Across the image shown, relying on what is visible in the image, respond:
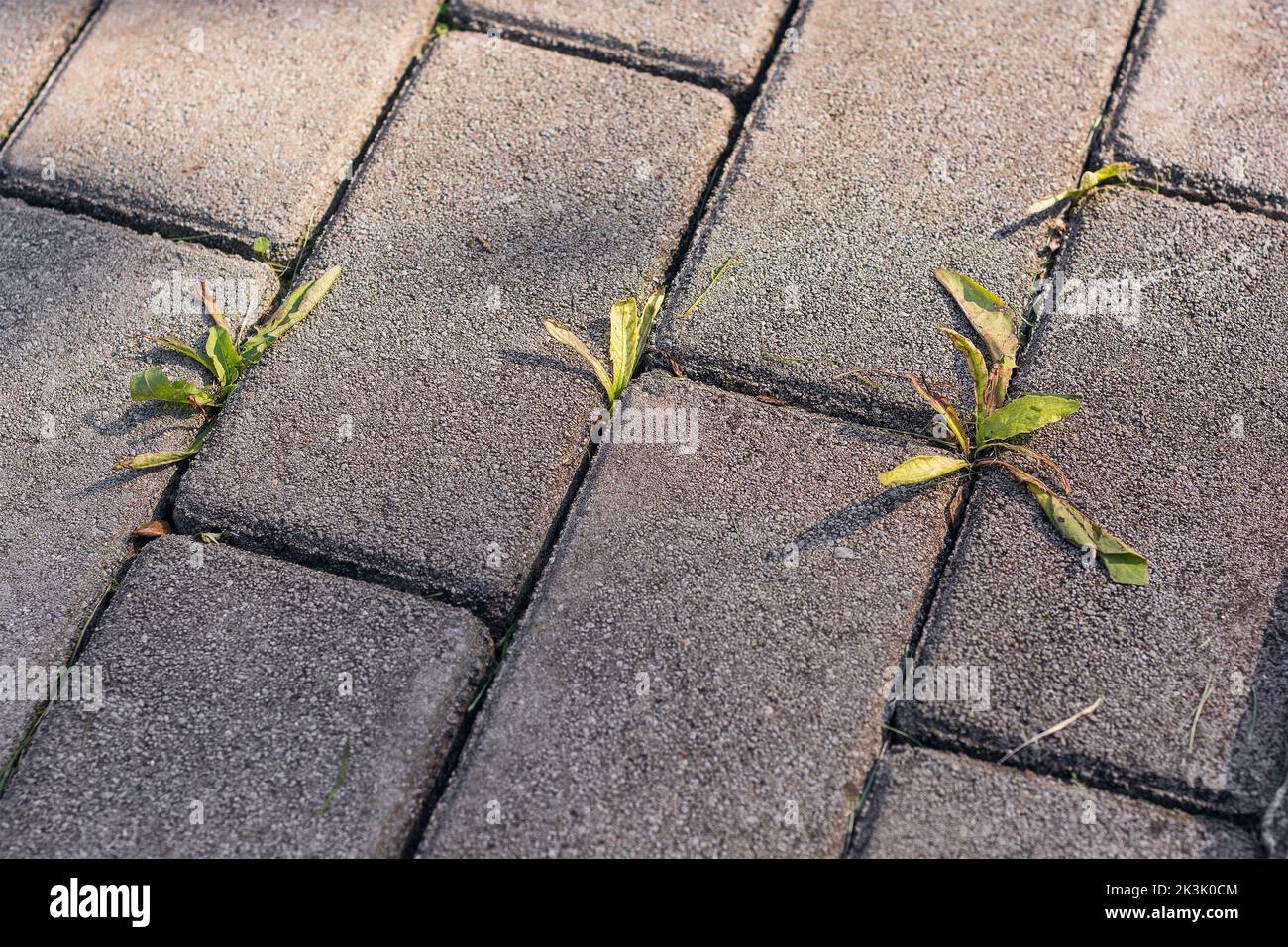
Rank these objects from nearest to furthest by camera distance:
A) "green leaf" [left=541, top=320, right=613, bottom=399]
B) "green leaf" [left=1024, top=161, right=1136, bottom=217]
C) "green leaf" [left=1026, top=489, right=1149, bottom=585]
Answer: "green leaf" [left=1026, top=489, right=1149, bottom=585] < "green leaf" [left=541, top=320, right=613, bottom=399] < "green leaf" [left=1024, top=161, right=1136, bottom=217]

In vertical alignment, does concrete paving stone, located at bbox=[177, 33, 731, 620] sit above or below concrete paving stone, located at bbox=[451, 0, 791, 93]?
below

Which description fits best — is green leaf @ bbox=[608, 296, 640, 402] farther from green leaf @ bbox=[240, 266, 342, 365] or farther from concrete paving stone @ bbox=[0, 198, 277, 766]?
concrete paving stone @ bbox=[0, 198, 277, 766]

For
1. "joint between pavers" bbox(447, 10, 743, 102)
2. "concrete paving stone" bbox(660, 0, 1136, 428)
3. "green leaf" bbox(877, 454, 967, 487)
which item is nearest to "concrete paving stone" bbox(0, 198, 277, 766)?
"joint between pavers" bbox(447, 10, 743, 102)

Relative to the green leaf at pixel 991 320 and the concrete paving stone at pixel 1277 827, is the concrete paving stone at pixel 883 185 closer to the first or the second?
the green leaf at pixel 991 320

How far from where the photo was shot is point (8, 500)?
197 cm

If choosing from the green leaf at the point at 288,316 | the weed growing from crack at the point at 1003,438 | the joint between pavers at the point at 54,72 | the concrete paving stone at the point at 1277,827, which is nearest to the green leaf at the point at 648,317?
the weed growing from crack at the point at 1003,438

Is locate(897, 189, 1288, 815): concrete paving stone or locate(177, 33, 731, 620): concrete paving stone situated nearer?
locate(897, 189, 1288, 815): concrete paving stone

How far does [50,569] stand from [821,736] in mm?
1324

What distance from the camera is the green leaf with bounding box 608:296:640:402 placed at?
6.81 feet

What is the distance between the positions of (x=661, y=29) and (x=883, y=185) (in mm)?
681

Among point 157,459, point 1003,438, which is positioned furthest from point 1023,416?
point 157,459

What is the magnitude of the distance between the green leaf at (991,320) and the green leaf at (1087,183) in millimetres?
256

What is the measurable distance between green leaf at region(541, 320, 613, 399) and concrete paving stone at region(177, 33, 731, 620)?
2 cm

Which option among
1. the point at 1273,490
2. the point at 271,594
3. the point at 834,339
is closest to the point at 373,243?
the point at 271,594
